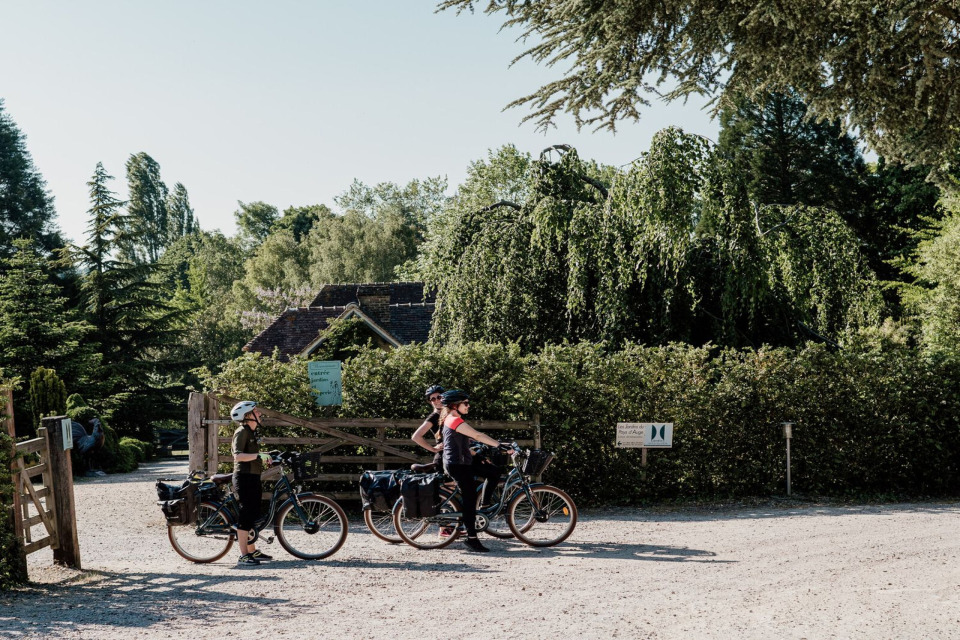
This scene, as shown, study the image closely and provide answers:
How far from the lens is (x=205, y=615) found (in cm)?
683

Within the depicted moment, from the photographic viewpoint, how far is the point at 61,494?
899cm

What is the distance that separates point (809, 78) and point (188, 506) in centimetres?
777

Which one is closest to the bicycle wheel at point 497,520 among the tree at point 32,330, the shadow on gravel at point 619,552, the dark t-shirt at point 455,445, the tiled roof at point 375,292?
the shadow on gravel at point 619,552

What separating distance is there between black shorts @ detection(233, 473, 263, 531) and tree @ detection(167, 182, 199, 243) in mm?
97709

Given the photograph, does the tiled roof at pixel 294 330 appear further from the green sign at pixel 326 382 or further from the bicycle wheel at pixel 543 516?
the bicycle wheel at pixel 543 516

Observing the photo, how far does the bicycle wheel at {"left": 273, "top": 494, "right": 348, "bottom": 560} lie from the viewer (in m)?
9.18

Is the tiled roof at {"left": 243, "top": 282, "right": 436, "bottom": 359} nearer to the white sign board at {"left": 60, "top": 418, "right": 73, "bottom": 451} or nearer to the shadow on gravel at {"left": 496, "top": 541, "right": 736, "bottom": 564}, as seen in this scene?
the shadow on gravel at {"left": 496, "top": 541, "right": 736, "bottom": 564}

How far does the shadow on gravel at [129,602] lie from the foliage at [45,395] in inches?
703

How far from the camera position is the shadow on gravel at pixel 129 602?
6.70 metres

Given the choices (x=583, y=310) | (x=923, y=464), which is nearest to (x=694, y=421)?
(x=583, y=310)

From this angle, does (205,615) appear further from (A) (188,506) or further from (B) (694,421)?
(B) (694,421)

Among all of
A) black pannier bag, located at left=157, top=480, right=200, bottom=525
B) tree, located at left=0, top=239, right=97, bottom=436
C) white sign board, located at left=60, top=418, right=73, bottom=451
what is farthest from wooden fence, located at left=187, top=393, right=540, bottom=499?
tree, located at left=0, top=239, right=97, bottom=436

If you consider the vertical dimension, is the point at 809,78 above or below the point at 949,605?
above

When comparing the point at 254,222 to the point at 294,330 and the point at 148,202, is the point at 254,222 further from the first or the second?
the point at 294,330
